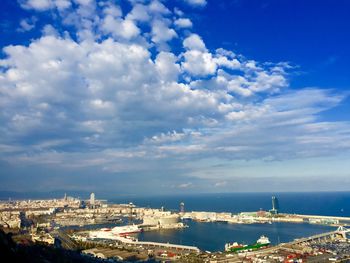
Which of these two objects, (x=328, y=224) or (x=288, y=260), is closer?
(x=288, y=260)

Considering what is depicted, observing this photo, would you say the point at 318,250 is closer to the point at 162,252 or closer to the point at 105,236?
the point at 162,252

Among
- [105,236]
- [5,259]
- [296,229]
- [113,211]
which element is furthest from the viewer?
[113,211]

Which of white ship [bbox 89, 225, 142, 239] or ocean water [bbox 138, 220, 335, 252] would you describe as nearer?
ocean water [bbox 138, 220, 335, 252]

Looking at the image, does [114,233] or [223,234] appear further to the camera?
[223,234]

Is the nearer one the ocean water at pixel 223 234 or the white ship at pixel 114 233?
the ocean water at pixel 223 234

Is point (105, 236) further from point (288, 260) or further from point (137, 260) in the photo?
point (288, 260)

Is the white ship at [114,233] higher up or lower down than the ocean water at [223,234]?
higher up

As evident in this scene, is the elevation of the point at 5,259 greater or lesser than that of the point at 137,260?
greater

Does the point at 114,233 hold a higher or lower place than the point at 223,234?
higher

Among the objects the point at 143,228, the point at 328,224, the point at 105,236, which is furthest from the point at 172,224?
the point at 328,224

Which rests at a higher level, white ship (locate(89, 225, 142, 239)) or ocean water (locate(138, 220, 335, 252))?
white ship (locate(89, 225, 142, 239))

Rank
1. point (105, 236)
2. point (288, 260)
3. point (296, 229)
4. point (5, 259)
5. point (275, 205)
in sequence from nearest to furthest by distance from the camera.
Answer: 1. point (5, 259)
2. point (288, 260)
3. point (105, 236)
4. point (296, 229)
5. point (275, 205)
